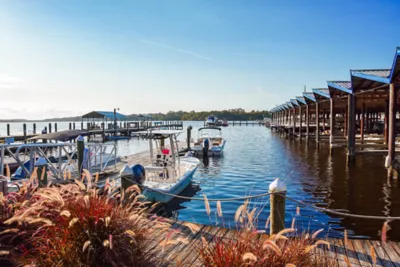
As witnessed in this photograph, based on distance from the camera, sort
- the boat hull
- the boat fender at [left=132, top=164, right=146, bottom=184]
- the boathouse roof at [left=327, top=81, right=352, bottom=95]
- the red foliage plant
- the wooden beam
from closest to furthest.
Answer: the red foliage plant < the boat fender at [left=132, top=164, right=146, bottom=184] < the boat hull < the wooden beam < the boathouse roof at [left=327, top=81, right=352, bottom=95]

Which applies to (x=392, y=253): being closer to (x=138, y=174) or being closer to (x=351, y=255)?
(x=351, y=255)

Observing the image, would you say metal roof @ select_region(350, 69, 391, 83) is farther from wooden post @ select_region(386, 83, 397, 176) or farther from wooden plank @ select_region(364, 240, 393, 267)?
wooden plank @ select_region(364, 240, 393, 267)

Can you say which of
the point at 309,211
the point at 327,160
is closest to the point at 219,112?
the point at 327,160

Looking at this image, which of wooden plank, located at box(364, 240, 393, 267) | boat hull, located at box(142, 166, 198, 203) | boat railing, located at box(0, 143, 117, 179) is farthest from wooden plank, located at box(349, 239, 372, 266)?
boat railing, located at box(0, 143, 117, 179)

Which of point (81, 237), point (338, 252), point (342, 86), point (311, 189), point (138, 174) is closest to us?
point (81, 237)

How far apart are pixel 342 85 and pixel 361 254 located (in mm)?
17035

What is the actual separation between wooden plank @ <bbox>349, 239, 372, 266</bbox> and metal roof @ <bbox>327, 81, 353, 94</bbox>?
15.0 m

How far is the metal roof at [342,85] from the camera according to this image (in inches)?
723

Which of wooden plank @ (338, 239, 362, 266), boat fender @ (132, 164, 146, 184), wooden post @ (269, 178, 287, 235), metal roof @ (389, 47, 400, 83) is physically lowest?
wooden plank @ (338, 239, 362, 266)

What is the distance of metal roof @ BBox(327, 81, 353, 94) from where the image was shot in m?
18.4

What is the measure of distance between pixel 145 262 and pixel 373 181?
13974 millimetres

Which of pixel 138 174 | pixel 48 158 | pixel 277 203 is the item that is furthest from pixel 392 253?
pixel 48 158

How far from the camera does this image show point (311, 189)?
13.4 metres

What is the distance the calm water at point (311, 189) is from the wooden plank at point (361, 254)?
3.76 ft
